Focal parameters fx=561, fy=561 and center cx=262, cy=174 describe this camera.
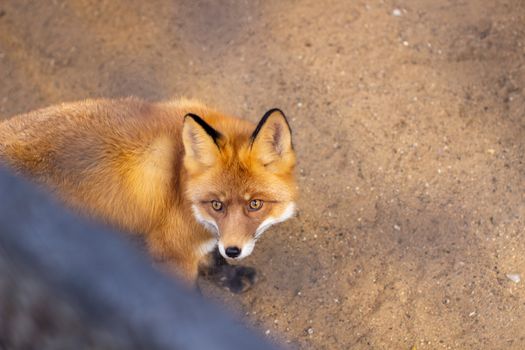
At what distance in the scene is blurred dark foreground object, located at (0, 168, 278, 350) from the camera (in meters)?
0.79

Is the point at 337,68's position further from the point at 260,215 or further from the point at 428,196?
the point at 260,215

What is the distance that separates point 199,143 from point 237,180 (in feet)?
0.91

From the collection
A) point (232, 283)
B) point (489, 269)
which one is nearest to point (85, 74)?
point (232, 283)

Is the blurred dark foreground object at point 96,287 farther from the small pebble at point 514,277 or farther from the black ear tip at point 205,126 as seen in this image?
the small pebble at point 514,277

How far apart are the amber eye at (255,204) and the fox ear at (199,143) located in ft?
0.97

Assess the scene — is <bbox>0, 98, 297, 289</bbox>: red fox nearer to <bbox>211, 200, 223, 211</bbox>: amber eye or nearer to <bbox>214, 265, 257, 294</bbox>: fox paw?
<bbox>211, 200, 223, 211</bbox>: amber eye

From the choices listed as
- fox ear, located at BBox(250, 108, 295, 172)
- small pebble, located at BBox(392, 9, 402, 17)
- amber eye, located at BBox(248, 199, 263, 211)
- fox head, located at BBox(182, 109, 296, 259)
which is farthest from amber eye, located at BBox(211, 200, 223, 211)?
small pebble, located at BBox(392, 9, 402, 17)

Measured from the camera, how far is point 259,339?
842 mm

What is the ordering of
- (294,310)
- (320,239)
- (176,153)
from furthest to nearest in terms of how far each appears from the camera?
(320,239), (294,310), (176,153)

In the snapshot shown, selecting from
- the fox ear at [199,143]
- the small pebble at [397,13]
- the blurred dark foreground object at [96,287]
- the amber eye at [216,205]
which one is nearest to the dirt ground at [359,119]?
the small pebble at [397,13]

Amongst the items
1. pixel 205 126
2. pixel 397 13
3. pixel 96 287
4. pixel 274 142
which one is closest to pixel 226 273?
pixel 274 142

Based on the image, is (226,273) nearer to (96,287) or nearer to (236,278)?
(236,278)

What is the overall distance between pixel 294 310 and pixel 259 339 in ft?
9.23

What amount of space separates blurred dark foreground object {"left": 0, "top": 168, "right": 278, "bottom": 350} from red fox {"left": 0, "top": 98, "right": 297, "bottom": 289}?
77.6 inches
